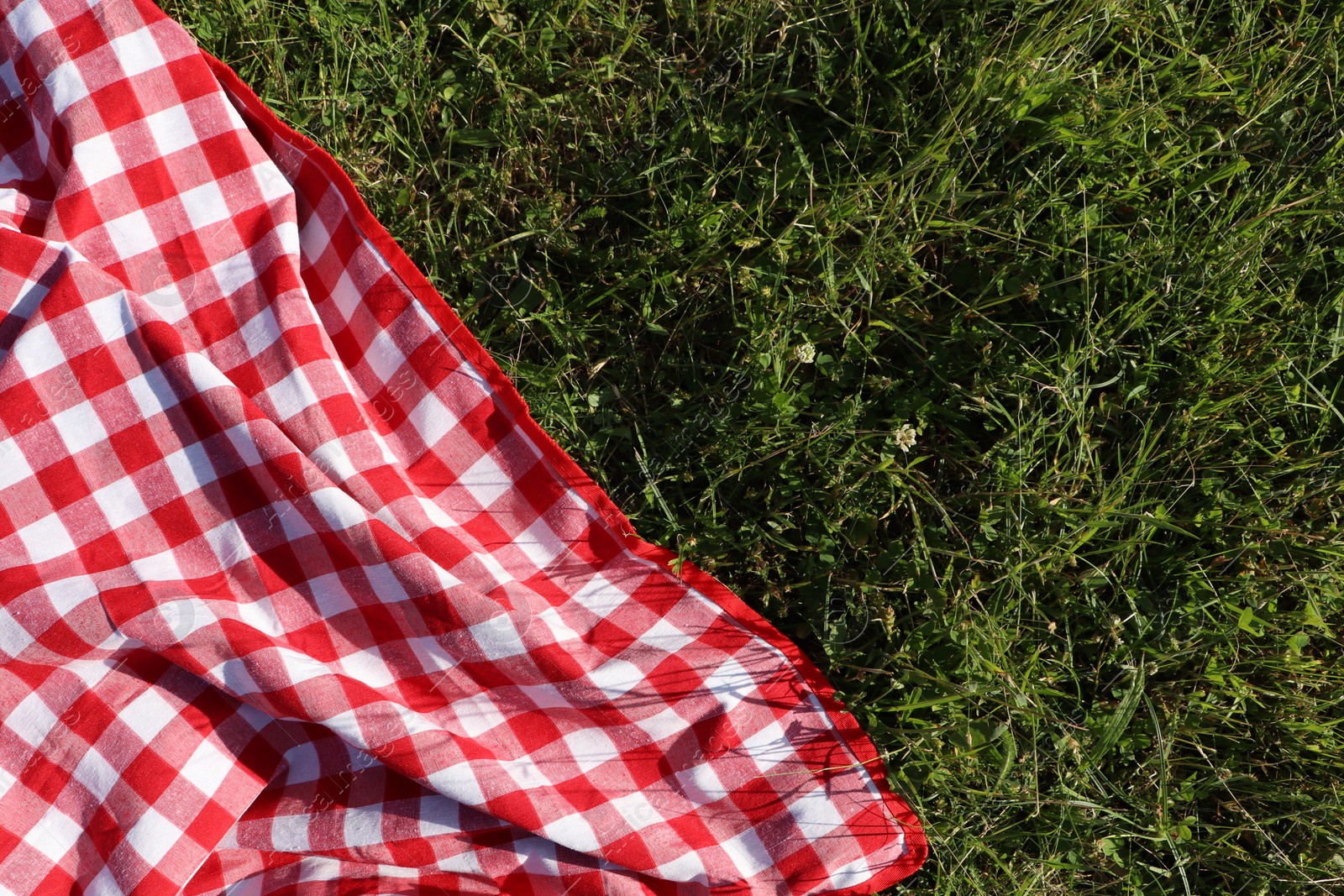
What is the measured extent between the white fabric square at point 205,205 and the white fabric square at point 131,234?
0.09 meters

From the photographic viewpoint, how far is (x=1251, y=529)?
2129 millimetres

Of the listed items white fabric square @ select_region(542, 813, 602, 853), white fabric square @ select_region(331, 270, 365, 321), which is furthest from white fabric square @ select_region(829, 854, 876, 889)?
white fabric square @ select_region(331, 270, 365, 321)

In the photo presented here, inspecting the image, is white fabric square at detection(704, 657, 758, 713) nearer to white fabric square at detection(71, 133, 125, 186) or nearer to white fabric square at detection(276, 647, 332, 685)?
white fabric square at detection(276, 647, 332, 685)

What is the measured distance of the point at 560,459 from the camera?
6.74ft

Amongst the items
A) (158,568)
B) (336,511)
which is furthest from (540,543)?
(158,568)

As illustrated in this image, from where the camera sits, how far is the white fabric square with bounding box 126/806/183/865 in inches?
69.9

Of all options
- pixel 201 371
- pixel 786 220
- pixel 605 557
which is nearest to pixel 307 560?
pixel 201 371

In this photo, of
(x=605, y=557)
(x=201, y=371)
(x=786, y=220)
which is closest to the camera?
(x=201, y=371)

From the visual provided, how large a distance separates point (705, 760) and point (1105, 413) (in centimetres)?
129

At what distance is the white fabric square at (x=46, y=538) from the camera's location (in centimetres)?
186

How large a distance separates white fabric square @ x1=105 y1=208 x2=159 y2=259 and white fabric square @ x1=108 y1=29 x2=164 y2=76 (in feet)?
1.10

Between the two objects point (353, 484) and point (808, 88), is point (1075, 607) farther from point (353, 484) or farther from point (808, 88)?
point (353, 484)

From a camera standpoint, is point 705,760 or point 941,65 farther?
point 941,65

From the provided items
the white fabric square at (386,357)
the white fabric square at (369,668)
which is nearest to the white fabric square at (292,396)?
the white fabric square at (386,357)
